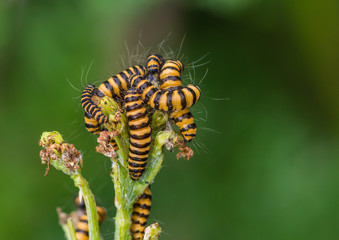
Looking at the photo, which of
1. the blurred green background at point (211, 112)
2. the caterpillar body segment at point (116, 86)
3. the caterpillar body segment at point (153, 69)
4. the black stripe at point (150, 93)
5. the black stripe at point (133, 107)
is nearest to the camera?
the black stripe at point (133, 107)

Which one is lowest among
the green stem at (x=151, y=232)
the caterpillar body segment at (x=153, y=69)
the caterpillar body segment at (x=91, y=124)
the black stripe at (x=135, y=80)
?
the green stem at (x=151, y=232)

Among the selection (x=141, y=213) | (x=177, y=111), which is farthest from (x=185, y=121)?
(x=141, y=213)

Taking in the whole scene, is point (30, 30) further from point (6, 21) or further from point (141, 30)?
point (141, 30)

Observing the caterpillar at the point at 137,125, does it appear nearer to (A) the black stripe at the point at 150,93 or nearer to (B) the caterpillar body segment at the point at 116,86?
(A) the black stripe at the point at 150,93

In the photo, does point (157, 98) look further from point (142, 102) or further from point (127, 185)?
point (127, 185)

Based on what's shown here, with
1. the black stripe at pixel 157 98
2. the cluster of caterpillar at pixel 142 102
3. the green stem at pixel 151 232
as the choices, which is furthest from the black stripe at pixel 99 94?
the green stem at pixel 151 232

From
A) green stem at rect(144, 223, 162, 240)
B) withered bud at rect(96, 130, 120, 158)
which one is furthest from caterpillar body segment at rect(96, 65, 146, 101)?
green stem at rect(144, 223, 162, 240)
